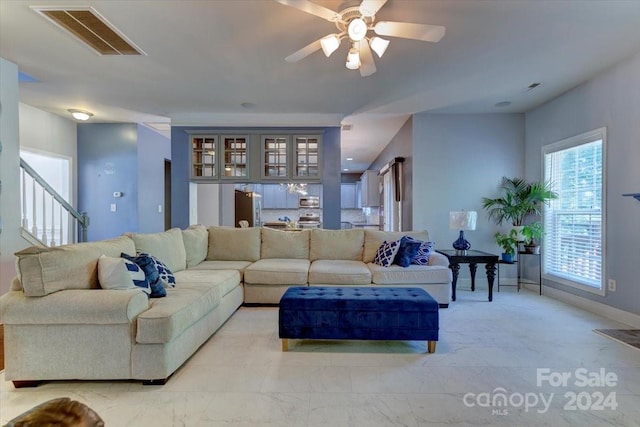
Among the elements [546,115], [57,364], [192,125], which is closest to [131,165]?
[192,125]

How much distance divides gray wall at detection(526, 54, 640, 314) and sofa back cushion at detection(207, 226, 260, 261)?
4.17 metres

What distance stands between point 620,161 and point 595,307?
166 cm

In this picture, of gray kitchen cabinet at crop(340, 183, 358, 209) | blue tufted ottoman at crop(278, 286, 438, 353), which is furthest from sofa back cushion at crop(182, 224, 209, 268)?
gray kitchen cabinet at crop(340, 183, 358, 209)

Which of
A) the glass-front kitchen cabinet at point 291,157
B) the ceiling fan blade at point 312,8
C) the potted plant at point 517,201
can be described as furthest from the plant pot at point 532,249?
the ceiling fan blade at point 312,8

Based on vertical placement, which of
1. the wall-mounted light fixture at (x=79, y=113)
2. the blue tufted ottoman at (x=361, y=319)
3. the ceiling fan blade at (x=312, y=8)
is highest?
the wall-mounted light fixture at (x=79, y=113)

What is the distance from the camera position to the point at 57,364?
212cm

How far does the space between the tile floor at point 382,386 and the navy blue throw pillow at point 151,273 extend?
0.58 meters

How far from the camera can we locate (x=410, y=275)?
3.80 meters

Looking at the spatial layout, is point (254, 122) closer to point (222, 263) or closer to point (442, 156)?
point (222, 263)

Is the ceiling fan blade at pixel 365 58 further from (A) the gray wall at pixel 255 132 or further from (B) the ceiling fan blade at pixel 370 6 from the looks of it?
(A) the gray wall at pixel 255 132

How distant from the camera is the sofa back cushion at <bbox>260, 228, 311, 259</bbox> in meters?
4.54

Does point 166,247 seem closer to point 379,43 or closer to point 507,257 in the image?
point 379,43

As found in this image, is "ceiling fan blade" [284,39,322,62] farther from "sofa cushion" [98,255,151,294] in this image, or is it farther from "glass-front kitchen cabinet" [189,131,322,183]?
"glass-front kitchen cabinet" [189,131,322,183]

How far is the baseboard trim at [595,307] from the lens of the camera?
11.0 feet
